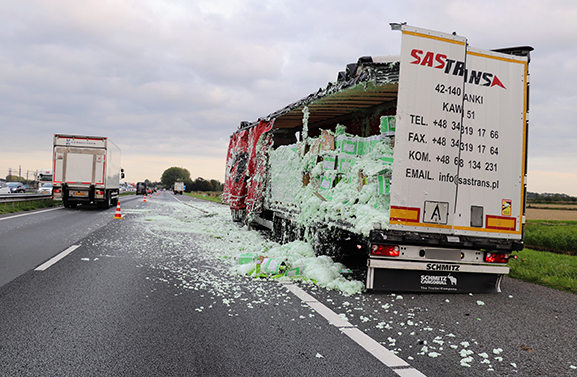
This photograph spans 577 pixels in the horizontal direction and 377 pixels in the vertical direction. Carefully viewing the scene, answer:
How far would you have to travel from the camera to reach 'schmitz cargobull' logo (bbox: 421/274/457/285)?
536cm

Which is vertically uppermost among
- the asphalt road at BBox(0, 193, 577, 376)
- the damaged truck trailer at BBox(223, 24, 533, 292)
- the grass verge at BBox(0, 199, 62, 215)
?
the damaged truck trailer at BBox(223, 24, 533, 292)

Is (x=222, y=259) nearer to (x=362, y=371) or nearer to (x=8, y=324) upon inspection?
(x=8, y=324)

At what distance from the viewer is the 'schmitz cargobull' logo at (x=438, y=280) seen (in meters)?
5.36

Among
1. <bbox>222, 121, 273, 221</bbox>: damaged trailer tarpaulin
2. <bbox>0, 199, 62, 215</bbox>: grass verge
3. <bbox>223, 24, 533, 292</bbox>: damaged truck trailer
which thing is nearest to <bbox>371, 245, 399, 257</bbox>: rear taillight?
<bbox>223, 24, 533, 292</bbox>: damaged truck trailer

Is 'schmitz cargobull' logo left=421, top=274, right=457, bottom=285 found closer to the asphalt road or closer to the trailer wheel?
the asphalt road

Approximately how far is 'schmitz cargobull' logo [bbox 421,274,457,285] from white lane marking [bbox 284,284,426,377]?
1.52 metres

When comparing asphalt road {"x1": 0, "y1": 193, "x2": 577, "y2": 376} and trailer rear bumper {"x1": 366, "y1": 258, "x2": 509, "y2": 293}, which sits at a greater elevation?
trailer rear bumper {"x1": 366, "y1": 258, "x2": 509, "y2": 293}

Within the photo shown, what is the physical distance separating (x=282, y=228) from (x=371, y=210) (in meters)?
4.40

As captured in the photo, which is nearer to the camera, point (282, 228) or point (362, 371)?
point (362, 371)

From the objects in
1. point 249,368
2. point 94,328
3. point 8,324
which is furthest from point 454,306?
point 8,324

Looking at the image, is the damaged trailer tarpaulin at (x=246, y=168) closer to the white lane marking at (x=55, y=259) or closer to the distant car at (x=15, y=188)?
the white lane marking at (x=55, y=259)

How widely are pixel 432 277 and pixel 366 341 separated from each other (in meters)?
2.12

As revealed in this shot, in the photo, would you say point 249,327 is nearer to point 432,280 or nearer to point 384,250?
point 384,250

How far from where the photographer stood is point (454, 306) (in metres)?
4.95
